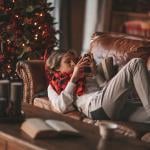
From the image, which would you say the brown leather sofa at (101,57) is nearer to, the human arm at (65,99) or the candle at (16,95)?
the human arm at (65,99)

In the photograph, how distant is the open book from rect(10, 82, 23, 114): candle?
0.14 m

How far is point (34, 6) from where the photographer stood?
4754 millimetres

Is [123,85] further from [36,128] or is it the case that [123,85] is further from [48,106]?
[36,128]

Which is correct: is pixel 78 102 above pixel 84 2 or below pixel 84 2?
below

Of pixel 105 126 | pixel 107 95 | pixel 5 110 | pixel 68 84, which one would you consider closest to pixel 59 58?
pixel 68 84

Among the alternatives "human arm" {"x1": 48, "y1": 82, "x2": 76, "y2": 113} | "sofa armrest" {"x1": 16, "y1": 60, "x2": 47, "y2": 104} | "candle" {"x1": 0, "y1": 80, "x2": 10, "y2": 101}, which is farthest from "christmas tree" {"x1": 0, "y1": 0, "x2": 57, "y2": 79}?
"candle" {"x1": 0, "y1": 80, "x2": 10, "y2": 101}

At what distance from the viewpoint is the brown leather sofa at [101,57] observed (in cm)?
386

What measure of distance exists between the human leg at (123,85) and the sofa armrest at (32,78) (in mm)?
789

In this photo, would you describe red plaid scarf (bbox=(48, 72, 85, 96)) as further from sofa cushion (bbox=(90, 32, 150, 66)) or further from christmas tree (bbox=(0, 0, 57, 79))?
christmas tree (bbox=(0, 0, 57, 79))

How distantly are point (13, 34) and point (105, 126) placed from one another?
94.4 inches

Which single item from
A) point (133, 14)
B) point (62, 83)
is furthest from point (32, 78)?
point (133, 14)

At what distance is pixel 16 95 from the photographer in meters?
2.79

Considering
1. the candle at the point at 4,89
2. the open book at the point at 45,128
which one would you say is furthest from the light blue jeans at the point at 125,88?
the candle at the point at 4,89

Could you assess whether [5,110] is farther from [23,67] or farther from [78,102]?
[23,67]
